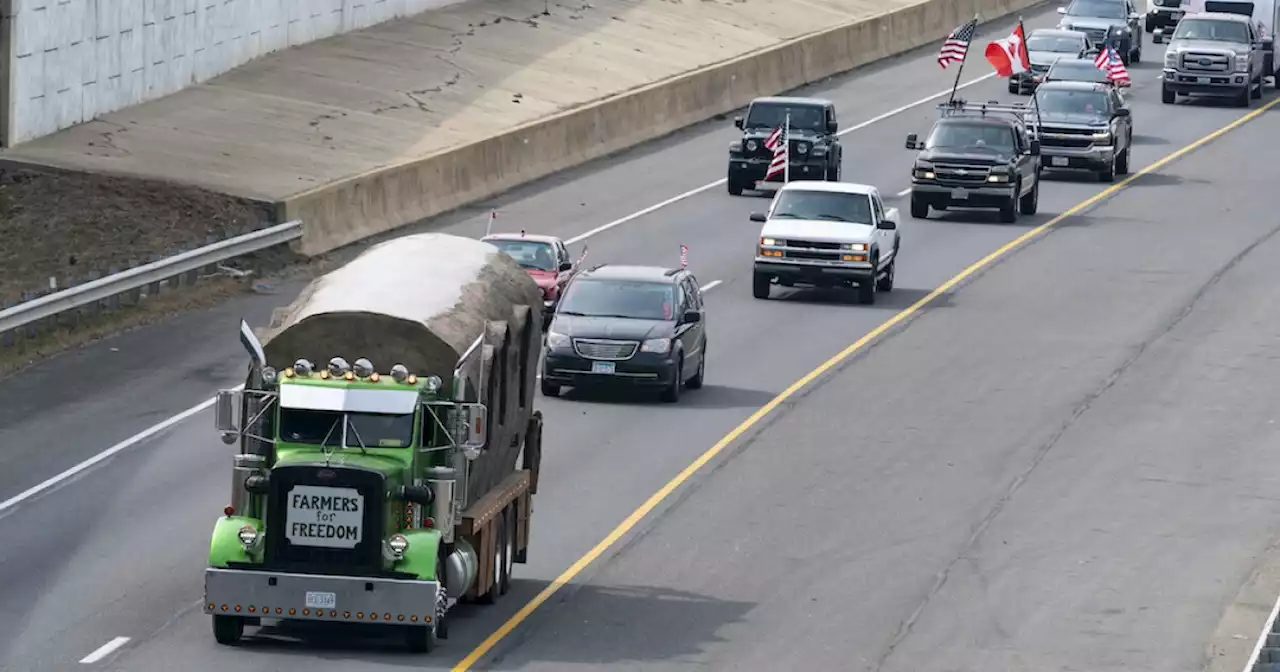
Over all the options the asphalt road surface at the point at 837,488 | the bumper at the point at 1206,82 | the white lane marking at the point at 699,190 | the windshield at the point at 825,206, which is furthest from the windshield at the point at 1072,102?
the windshield at the point at 825,206

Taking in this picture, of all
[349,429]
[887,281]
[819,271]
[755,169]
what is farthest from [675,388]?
[755,169]

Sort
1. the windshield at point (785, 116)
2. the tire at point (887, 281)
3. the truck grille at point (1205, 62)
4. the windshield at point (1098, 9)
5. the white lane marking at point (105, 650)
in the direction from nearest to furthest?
the white lane marking at point (105, 650)
the tire at point (887, 281)
the windshield at point (785, 116)
the truck grille at point (1205, 62)
the windshield at point (1098, 9)

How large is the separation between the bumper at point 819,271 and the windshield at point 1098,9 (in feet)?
117

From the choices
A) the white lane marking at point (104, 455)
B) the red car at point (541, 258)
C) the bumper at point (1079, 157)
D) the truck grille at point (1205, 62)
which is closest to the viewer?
the white lane marking at point (104, 455)

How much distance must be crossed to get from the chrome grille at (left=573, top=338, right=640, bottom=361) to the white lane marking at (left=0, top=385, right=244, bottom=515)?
430cm

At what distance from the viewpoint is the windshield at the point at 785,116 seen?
163 ft

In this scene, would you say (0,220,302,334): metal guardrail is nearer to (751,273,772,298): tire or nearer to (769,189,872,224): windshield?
(751,273,772,298): tire

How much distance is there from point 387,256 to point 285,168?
22.9 meters

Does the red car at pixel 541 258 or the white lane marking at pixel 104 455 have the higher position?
the red car at pixel 541 258

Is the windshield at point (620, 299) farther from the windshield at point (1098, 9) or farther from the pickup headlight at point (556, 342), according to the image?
the windshield at point (1098, 9)

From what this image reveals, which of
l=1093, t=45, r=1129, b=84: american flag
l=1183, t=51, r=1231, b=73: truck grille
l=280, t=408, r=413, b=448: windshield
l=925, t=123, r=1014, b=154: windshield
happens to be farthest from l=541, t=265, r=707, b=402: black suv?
l=1183, t=51, r=1231, b=73: truck grille

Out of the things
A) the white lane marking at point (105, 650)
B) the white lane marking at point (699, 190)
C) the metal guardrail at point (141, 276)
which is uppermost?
the white lane marking at point (105, 650)

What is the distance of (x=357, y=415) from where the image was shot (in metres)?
19.8

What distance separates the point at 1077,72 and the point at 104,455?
37.5m
